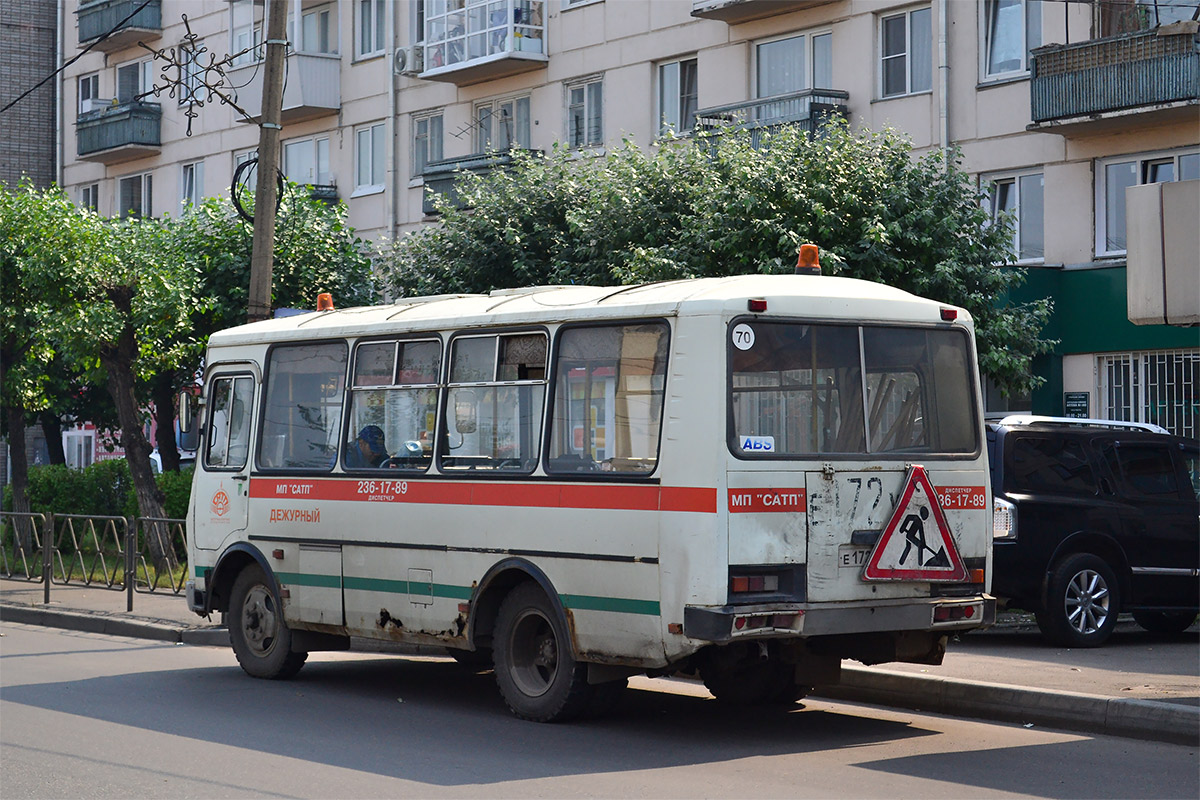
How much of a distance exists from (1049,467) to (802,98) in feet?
42.9

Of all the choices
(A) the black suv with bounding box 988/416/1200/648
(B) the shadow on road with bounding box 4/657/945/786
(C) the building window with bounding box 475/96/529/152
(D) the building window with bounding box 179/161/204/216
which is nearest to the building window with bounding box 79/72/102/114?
(D) the building window with bounding box 179/161/204/216

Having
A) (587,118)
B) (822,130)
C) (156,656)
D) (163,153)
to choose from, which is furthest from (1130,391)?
(163,153)

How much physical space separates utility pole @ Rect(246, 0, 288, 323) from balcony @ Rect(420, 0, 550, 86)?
49.0ft

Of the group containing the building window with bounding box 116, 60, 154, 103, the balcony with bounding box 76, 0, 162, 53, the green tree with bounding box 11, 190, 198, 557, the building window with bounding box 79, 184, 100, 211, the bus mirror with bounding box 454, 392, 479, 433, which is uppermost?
the balcony with bounding box 76, 0, 162, 53

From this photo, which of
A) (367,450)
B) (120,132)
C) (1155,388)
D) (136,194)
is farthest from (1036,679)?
(136,194)

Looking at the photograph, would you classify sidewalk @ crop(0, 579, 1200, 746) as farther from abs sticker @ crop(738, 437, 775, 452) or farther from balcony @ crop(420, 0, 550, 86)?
balcony @ crop(420, 0, 550, 86)

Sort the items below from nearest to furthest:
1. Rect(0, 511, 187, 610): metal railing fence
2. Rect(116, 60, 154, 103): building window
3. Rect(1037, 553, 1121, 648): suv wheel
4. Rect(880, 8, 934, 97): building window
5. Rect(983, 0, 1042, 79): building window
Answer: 1. Rect(1037, 553, 1121, 648): suv wheel
2. Rect(0, 511, 187, 610): metal railing fence
3. Rect(983, 0, 1042, 79): building window
4. Rect(880, 8, 934, 97): building window
5. Rect(116, 60, 154, 103): building window

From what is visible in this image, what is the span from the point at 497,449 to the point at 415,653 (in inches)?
176

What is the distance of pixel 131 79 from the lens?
1719 inches

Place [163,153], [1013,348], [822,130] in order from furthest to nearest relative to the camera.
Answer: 1. [163,153]
2. [822,130]
3. [1013,348]

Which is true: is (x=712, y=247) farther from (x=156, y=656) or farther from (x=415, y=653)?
(x=156, y=656)

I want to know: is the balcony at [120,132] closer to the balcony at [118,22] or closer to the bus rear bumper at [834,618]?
the balcony at [118,22]

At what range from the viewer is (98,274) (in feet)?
73.4

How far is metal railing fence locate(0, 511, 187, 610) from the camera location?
18.0 m
